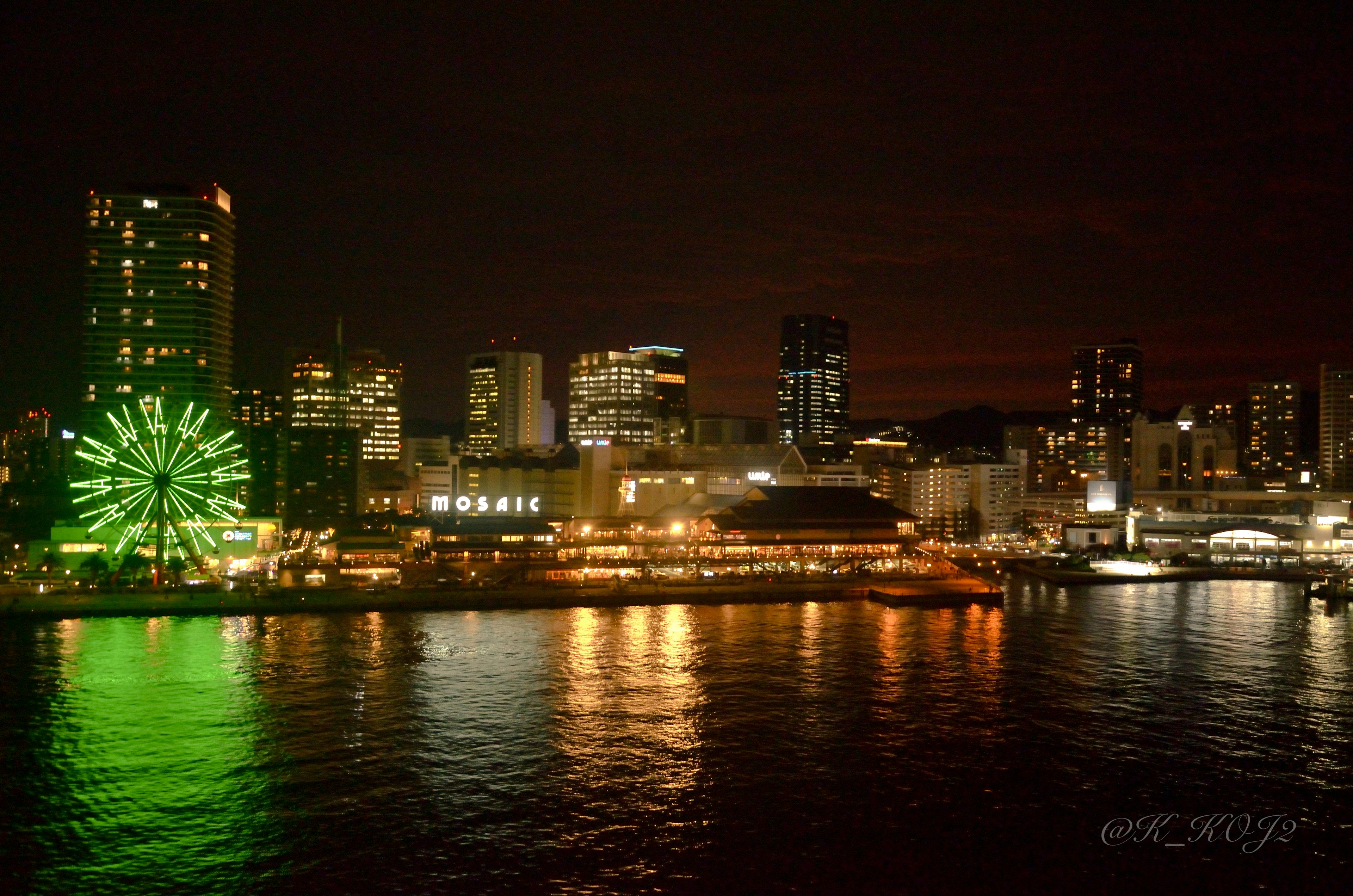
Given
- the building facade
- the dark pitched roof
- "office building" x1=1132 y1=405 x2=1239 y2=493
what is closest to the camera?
the dark pitched roof

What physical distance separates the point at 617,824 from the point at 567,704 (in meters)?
6.12

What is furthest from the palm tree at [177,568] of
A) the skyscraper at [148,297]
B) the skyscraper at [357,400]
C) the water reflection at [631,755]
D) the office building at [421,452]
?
the office building at [421,452]

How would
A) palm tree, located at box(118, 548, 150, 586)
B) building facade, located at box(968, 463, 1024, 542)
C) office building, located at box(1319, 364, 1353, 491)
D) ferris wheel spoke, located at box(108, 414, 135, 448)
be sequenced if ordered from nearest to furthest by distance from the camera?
ferris wheel spoke, located at box(108, 414, 135, 448) < palm tree, located at box(118, 548, 150, 586) < building facade, located at box(968, 463, 1024, 542) < office building, located at box(1319, 364, 1353, 491)

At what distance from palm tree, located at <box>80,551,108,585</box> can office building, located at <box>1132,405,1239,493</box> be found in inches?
2730

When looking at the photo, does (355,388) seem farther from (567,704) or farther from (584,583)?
(567,704)

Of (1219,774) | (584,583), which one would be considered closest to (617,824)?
(1219,774)

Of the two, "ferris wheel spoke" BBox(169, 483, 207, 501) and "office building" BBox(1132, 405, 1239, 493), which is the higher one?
"office building" BBox(1132, 405, 1239, 493)

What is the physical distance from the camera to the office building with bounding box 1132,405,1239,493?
7806cm

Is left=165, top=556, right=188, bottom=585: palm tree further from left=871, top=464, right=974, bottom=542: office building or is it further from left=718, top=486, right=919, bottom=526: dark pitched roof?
left=871, top=464, right=974, bottom=542: office building

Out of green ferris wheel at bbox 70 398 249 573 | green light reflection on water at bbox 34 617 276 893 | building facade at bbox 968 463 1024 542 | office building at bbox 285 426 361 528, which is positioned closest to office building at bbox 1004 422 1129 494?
building facade at bbox 968 463 1024 542

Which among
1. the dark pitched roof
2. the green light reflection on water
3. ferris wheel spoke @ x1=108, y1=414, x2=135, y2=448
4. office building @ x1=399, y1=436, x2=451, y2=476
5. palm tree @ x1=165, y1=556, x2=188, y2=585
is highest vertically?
office building @ x1=399, y1=436, x2=451, y2=476

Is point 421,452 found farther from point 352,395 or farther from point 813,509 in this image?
point 813,509

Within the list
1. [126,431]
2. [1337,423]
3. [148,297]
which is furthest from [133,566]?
[1337,423]

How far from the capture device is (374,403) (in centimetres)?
9212
